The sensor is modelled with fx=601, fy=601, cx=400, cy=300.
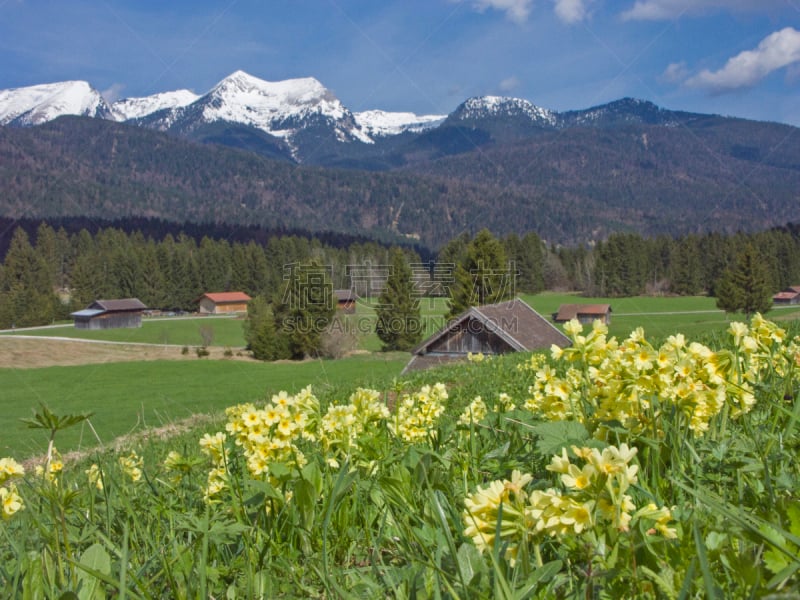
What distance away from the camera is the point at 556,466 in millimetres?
1035

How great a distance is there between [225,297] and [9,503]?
379 feet

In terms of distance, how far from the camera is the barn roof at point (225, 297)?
4412 inches

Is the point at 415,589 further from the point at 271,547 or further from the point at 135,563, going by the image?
the point at 135,563

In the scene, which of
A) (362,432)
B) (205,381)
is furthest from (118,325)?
(362,432)

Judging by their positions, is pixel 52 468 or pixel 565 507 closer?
pixel 565 507

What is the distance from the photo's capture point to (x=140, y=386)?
4159cm

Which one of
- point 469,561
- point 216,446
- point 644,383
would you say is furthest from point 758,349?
point 216,446

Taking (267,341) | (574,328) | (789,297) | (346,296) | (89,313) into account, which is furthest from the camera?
(346,296)

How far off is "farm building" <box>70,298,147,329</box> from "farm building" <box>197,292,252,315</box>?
1811 centimetres

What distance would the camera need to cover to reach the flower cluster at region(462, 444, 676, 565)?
98cm

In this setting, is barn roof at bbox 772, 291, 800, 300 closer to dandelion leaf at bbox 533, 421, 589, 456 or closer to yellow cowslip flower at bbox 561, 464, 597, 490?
dandelion leaf at bbox 533, 421, 589, 456

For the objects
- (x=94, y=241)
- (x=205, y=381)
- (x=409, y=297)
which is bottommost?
(x=205, y=381)

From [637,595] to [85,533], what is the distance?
164 cm

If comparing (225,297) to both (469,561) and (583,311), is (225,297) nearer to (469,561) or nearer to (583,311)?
(583,311)
